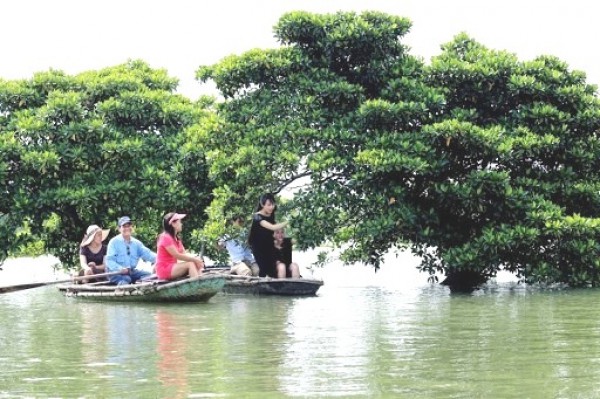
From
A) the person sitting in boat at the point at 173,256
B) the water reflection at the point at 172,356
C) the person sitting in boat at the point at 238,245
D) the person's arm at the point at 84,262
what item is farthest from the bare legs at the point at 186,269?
the person sitting in boat at the point at 238,245

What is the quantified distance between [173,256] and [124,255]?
153 centimetres

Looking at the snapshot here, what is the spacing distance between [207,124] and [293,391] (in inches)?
500

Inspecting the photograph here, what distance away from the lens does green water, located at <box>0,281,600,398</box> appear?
8.80m

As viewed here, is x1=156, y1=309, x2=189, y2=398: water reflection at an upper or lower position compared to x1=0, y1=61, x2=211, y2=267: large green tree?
lower

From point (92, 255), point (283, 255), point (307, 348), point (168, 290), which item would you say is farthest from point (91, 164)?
point (307, 348)

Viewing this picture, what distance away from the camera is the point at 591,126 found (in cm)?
2084

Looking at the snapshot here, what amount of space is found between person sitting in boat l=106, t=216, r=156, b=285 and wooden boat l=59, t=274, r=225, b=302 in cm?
46

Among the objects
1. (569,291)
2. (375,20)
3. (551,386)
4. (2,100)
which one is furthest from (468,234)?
(551,386)

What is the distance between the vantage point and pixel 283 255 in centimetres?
1959

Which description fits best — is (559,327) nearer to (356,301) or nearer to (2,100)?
(356,301)

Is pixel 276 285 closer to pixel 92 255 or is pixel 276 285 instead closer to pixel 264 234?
pixel 264 234

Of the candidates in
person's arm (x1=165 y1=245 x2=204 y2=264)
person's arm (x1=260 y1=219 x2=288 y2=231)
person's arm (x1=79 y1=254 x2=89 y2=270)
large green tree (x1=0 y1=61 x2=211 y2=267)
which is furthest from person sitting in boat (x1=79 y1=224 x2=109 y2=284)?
person's arm (x1=260 y1=219 x2=288 y2=231)

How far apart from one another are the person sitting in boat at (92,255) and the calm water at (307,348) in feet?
2.69

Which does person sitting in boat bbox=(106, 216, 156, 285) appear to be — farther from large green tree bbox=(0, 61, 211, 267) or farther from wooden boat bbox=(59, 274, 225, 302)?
large green tree bbox=(0, 61, 211, 267)
